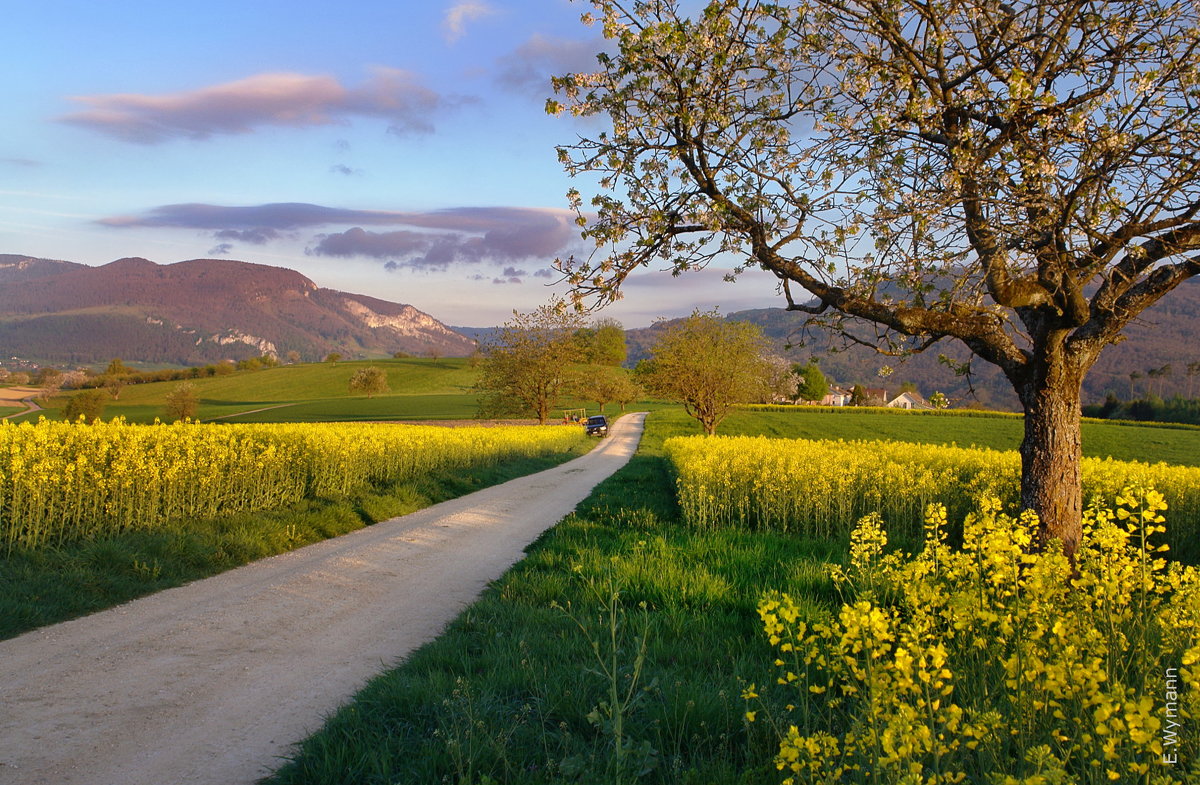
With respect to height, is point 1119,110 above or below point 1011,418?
above

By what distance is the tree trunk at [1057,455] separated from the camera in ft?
24.0

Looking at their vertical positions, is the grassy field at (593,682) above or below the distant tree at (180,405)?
above

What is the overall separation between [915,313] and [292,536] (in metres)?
9.45

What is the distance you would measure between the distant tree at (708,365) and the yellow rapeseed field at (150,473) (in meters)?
21.4

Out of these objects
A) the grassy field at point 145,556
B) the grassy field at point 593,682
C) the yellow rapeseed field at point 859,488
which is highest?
the yellow rapeseed field at point 859,488

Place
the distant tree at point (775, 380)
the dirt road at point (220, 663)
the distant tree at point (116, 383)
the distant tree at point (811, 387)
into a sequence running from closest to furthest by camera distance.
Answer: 1. the dirt road at point (220, 663)
2. the distant tree at point (775, 380)
3. the distant tree at point (116, 383)
4. the distant tree at point (811, 387)

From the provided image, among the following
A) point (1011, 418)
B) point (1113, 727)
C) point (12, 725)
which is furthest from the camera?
point (1011, 418)

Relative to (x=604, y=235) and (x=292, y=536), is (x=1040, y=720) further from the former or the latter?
(x=292, y=536)

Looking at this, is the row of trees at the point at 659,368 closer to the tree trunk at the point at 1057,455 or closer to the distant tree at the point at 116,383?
the tree trunk at the point at 1057,455

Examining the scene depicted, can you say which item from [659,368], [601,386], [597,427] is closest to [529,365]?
[597,427]

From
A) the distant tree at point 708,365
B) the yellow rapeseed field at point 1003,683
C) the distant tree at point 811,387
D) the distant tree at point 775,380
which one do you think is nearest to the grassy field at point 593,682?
the yellow rapeseed field at point 1003,683

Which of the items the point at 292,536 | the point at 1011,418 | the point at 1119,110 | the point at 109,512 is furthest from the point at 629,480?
the point at 1011,418

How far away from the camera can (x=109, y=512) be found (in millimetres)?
9680

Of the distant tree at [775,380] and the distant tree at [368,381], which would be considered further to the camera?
the distant tree at [368,381]
